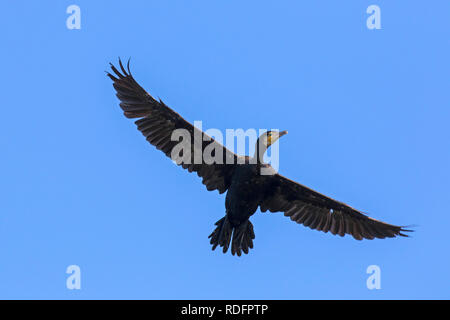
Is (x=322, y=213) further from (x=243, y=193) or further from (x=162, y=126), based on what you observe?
(x=162, y=126)

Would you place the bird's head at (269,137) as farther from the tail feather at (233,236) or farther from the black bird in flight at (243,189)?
the tail feather at (233,236)

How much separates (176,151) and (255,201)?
185 centimetres

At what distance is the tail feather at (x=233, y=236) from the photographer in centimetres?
1419

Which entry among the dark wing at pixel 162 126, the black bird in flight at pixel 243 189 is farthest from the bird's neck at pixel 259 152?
the dark wing at pixel 162 126

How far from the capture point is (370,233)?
15.0m

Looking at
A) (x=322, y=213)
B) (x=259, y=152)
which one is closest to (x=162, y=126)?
(x=259, y=152)

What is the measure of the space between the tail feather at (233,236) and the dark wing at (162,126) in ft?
2.47

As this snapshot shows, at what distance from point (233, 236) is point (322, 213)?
6.67 feet

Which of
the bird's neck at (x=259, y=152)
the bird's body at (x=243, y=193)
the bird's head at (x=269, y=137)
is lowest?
the bird's body at (x=243, y=193)

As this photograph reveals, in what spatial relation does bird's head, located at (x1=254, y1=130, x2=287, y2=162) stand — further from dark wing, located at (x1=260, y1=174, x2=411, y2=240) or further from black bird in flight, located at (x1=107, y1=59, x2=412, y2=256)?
dark wing, located at (x1=260, y1=174, x2=411, y2=240)
